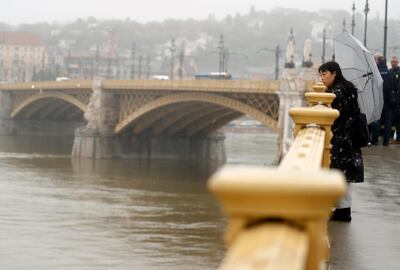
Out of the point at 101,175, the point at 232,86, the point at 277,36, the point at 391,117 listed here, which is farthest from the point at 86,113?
the point at 277,36

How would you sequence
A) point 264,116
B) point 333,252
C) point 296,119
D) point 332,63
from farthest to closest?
1. point 264,116
2. point 333,252
3. point 332,63
4. point 296,119

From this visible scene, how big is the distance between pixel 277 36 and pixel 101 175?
154 meters

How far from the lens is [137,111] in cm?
4872

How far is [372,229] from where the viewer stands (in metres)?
9.95

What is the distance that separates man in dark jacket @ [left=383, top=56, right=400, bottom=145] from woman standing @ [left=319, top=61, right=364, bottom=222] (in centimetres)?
753

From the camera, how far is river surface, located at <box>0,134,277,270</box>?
64.4ft

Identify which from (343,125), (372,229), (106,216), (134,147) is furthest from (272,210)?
(134,147)

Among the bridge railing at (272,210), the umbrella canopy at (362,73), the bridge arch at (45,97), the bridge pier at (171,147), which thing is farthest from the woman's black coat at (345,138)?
the bridge arch at (45,97)

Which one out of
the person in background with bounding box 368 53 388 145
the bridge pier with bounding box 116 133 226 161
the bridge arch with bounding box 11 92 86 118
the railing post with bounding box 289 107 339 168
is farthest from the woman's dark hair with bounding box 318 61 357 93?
the bridge arch with bounding box 11 92 86 118

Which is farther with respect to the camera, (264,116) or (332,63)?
(264,116)

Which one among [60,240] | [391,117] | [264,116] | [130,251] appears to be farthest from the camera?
[264,116]

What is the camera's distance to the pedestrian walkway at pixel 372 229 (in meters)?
8.09

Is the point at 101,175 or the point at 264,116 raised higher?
the point at 264,116

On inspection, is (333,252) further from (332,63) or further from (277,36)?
(277,36)
